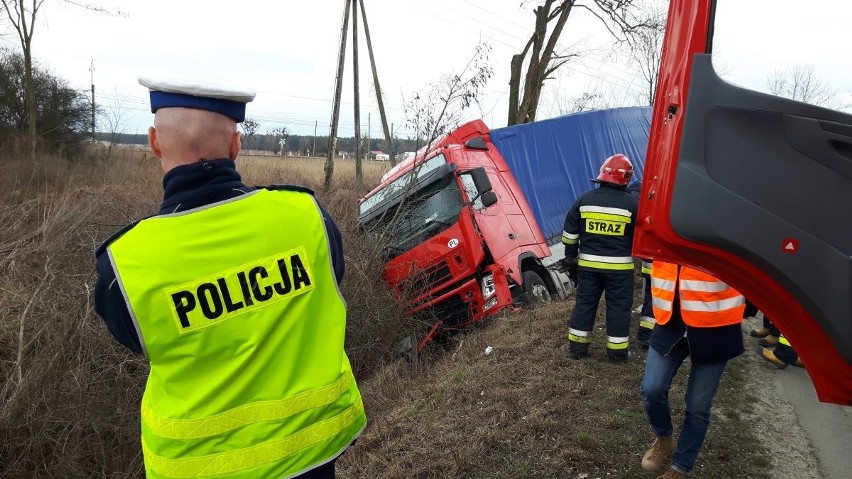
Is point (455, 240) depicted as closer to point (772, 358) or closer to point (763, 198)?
point (772, 358)

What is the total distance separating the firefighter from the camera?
3029mm

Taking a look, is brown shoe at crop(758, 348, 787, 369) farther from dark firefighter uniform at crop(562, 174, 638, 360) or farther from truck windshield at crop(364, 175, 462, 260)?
truck windshield at crop(364, 175, 462, 260)

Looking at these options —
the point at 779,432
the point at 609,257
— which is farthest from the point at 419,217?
the point at 779,432

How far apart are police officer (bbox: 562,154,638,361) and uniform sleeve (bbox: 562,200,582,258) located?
4 centimetres

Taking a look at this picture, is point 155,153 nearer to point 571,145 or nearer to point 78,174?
point 571,145

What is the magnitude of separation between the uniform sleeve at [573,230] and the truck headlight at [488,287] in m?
1.29

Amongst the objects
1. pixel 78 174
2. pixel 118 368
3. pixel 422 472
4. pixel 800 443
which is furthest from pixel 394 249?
pixel 78 174

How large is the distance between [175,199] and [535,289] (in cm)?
616

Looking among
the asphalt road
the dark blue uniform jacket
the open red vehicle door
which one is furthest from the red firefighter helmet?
the dark blue uniform jacket

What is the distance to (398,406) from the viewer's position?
511 centimetres

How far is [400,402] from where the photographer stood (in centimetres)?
521

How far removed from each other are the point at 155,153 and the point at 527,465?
2.73m

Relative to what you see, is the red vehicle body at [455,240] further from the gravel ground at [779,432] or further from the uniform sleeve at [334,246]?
the uniform sleeve at [334,246]

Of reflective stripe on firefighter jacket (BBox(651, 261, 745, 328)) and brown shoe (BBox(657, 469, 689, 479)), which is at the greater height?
reflective stripe on firefighter jacket (BBox(651, 261, 745, 328))
